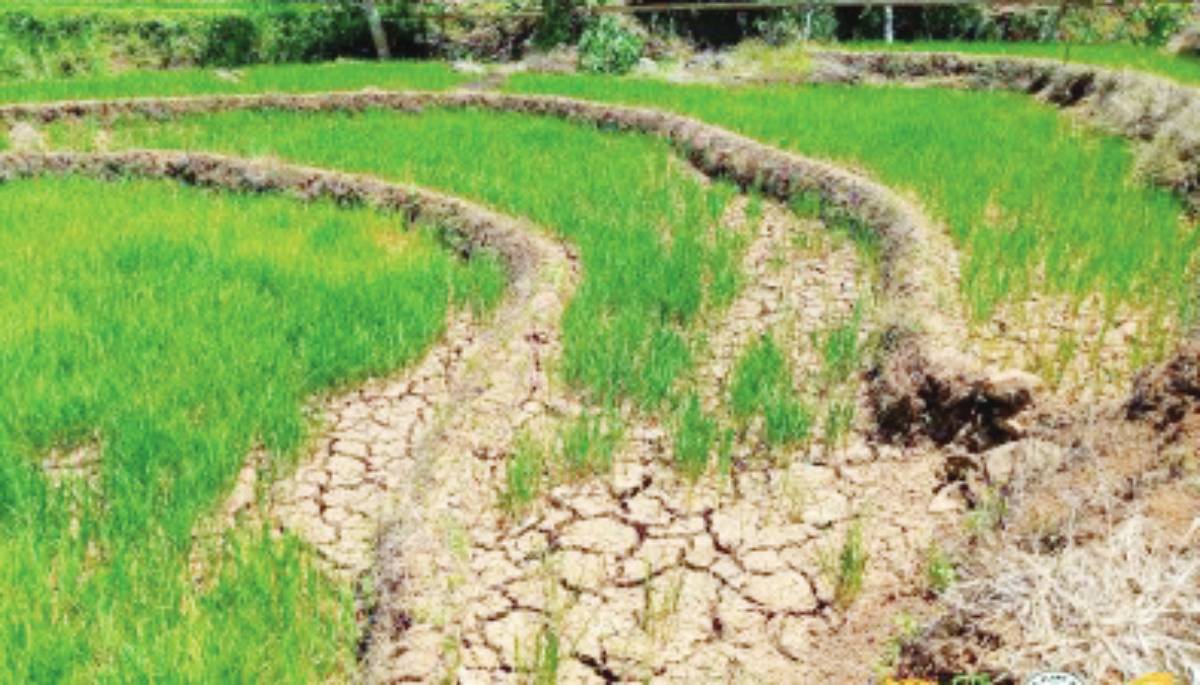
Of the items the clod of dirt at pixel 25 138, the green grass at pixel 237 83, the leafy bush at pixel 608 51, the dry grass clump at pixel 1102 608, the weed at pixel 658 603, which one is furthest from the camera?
the leafy bush at pixel 608 51

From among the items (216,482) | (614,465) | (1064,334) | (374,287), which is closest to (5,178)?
(374,287)

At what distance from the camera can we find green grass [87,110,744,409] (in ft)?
13.5

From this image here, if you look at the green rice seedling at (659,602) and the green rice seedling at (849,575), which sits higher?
the green rice seedling at (849,575)

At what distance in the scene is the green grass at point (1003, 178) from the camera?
4.34m

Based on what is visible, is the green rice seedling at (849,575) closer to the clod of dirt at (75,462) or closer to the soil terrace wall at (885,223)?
the soil terrace wall at (885,223)

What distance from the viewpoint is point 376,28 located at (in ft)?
52.6

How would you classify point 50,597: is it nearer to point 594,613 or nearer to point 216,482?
point 216,482

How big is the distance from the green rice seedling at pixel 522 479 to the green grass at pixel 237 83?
8.47 metres

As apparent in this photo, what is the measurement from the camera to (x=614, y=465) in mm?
3531

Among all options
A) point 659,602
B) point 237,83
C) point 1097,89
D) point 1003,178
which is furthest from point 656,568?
point 237,83

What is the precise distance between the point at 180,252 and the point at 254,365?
1.72 metres

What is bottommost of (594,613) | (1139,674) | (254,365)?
(594,613)

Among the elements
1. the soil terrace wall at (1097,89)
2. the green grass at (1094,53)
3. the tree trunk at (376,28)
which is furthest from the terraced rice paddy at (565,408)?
the tree trunk at (376,28)

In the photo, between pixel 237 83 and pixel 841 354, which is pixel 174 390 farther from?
pixel 237 83
